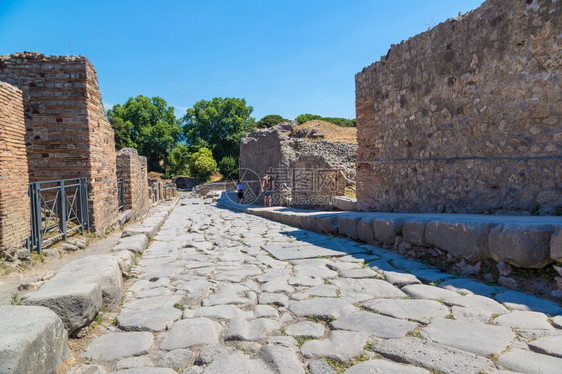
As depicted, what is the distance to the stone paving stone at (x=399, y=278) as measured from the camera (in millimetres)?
3436

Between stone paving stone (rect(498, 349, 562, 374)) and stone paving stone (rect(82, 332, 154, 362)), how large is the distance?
2.07 meters

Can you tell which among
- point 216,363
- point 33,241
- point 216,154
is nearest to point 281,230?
point 33,241

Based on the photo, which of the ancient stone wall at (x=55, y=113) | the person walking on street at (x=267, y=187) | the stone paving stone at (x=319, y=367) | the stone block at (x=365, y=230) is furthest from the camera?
the person walking on street at (x=267, y=187)

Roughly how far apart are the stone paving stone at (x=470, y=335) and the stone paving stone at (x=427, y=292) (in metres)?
0.53

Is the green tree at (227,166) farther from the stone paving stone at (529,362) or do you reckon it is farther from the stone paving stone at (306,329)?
the stone paving stone at (529,362)

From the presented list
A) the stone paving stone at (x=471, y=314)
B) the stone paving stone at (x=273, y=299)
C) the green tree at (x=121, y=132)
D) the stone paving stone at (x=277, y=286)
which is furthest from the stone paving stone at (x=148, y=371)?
the green tree at (x=121, y=132)

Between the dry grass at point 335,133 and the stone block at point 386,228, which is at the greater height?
the dry grass at point 335,133

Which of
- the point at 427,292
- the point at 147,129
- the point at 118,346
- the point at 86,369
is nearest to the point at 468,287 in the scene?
the point at 427,292

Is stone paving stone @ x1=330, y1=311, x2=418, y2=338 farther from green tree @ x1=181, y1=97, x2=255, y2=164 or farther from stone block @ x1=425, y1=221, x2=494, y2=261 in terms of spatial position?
green tree @ x1=181, y1=97, x2=255, y2=164

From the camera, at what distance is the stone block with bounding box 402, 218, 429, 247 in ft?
14.0

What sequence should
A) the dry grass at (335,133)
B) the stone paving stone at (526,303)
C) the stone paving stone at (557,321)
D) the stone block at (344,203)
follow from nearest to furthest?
1. the stone paving stone at (557,321)
2. the stone paving stone at (526,303)
3. the stone block at (344,203)
4. the dry grass at (335,133)

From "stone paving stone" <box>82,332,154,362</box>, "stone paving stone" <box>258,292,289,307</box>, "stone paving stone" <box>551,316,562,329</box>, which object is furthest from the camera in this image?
"stone paving stone" <box>258,292,289,307</box>

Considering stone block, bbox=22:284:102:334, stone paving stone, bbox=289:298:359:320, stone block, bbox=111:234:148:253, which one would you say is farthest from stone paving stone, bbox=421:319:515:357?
stone block, bbox=111:234:148:253

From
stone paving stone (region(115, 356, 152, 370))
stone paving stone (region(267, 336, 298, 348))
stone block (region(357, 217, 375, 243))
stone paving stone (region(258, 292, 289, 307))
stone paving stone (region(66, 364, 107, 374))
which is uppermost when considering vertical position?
stone block (region(357, 217, 375, 243))
